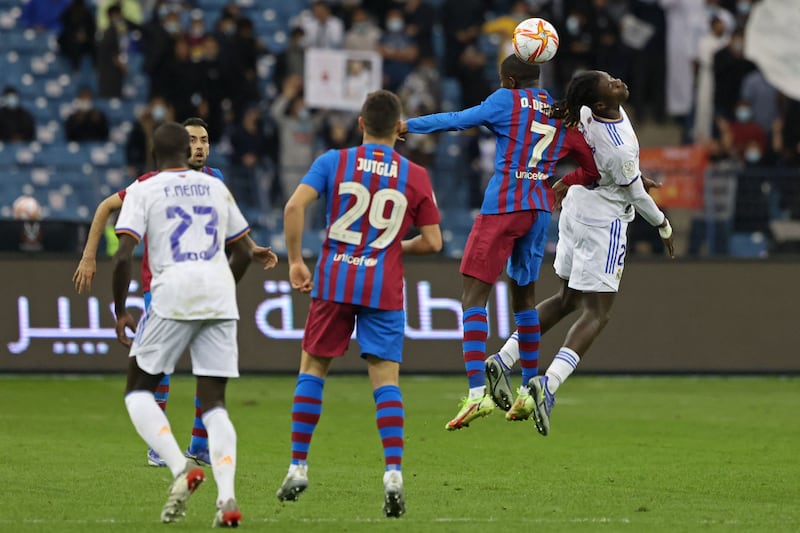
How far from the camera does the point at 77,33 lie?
80.3ft

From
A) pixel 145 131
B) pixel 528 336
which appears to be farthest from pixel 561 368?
pixel 145 131

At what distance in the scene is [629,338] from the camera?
18.3m

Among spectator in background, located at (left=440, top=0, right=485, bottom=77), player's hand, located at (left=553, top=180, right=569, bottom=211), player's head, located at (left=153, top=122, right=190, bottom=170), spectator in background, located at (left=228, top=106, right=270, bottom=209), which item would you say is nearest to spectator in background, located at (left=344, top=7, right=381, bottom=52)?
spectator in background, located at (left=440, top=0, right=485, bottom=77)

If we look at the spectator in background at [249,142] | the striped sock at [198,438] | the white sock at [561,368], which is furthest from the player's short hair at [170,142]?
the spectator in background at [249,142]

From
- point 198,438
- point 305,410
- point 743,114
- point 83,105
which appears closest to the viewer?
point 305,410

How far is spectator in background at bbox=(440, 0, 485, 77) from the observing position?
24.0 meters

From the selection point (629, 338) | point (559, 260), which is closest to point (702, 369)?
point (629, 338)

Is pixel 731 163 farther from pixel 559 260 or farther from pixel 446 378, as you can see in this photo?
pixel 559 260

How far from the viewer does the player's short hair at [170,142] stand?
8039mm

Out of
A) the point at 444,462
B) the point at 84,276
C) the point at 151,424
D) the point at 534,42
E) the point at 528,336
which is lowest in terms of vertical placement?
the point at 444,462

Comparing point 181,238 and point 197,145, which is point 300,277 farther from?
point 197,145

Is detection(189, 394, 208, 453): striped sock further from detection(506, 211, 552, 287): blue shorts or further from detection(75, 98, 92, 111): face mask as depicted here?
detection(75, 98, 92, 111): face mask

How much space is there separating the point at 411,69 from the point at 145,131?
418cm

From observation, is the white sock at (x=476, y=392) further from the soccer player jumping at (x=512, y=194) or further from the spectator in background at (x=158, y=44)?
the spectator in background at (x=158, y=44)
